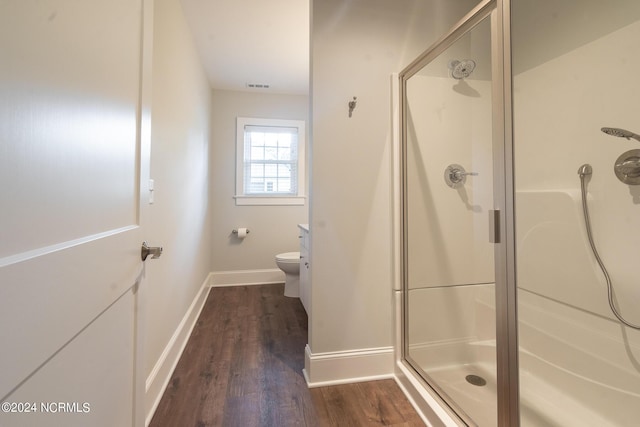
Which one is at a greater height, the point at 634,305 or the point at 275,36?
the point at 275,36

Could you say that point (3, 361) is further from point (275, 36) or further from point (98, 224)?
point (275, 36)

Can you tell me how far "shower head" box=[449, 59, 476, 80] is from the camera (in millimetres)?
1397

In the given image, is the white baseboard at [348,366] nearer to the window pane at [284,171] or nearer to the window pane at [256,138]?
the window pane at [284,171]

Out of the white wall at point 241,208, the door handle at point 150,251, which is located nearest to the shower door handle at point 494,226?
the door handle at point 150,251

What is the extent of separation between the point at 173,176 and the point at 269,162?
1931mm

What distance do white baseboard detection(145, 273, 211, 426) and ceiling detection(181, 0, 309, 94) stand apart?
2.36m

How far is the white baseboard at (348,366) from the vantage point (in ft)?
5.21

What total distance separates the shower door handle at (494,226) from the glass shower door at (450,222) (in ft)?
0.43

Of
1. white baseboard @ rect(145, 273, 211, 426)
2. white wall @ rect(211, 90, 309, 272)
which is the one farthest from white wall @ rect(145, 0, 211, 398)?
white wall @ rect(211, 90, 309, 272)

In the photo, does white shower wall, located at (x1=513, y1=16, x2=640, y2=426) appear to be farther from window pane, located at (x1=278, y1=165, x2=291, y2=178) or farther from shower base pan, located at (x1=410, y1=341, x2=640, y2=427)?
window pane, located at (x1=278, y1=165, x2=291, y2=178)

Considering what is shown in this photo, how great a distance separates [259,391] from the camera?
5.00 feet

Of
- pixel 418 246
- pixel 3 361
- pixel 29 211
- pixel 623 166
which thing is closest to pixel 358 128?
pixel 418 246

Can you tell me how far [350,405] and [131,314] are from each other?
3.93ft

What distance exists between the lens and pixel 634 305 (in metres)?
1.21
